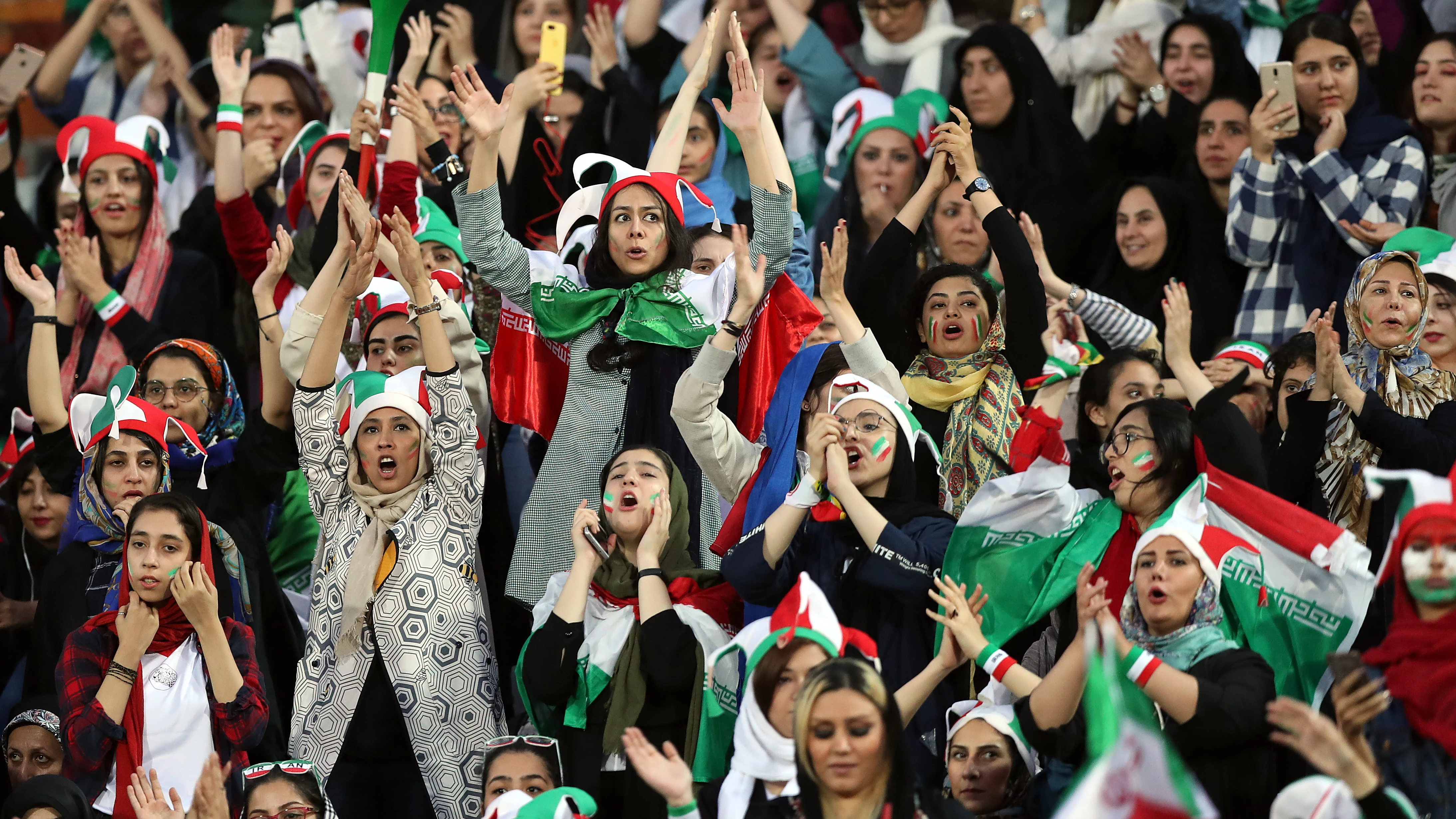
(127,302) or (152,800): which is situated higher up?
(127,302)

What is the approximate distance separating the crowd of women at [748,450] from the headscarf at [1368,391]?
0.02 metres

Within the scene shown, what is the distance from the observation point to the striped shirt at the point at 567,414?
5734 millimetres

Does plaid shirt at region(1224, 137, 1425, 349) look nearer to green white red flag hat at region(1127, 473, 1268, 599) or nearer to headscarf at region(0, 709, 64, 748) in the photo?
green white red flag hat at region(1127, 473, 1268, 599)

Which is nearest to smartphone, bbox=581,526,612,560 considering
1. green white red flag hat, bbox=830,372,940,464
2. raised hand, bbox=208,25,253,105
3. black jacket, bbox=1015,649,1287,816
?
green white red flag hat, bbox=830,372,940,464

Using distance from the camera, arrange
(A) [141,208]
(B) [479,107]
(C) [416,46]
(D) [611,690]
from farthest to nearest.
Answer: (C) [416,46]
(A) [141,208]
(B) [479,107]
(D) [611,690]

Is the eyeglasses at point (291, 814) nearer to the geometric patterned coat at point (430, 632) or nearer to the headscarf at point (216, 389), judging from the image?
the geometric patterned coat at point (430, 632)

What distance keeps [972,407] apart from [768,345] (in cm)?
68

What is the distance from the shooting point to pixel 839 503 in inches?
203

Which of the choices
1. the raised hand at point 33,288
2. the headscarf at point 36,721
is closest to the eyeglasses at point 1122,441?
the headscarf at point 36,721

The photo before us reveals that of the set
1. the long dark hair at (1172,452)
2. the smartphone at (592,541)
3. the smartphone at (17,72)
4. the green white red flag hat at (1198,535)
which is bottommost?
the green white red flag hat at (1198,535)

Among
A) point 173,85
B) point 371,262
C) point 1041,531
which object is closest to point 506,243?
point 371,262

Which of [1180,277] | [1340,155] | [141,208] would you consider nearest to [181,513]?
[141,208]

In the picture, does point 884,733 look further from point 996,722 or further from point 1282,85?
point 1282,85

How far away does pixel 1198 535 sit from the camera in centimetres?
491
